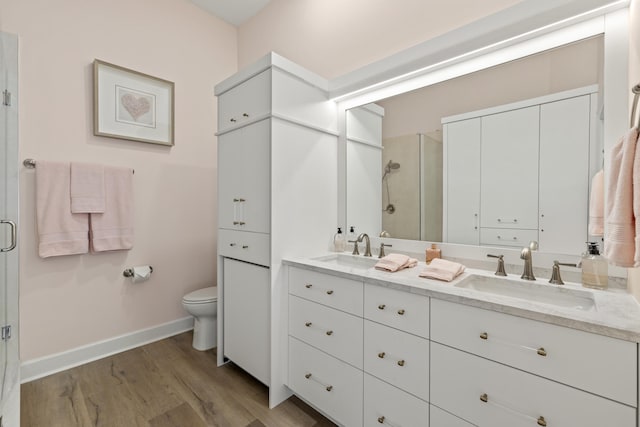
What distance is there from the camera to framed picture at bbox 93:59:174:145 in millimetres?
2273

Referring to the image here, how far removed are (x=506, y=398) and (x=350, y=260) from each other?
3.64 ft

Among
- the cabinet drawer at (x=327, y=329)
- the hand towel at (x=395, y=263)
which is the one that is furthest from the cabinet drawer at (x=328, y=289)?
the hand towel at (x=395, y=263)

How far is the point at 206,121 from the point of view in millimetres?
2924

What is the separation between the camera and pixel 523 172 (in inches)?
56.6

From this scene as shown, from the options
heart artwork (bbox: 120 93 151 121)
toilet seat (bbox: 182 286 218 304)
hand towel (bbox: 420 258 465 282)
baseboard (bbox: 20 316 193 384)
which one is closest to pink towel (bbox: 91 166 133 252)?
heart artwork (bbox: 120 93 151 121)

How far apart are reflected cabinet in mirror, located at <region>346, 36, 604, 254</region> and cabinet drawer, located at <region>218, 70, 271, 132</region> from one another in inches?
27.7

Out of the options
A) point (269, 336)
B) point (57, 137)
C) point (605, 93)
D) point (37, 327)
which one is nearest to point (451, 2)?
point (605, 93)

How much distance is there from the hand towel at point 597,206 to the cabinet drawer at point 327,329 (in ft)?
3.39

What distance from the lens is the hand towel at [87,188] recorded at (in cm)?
213

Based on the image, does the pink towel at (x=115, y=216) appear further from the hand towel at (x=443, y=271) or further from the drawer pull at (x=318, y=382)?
the hand towel at (x=443, y=271)

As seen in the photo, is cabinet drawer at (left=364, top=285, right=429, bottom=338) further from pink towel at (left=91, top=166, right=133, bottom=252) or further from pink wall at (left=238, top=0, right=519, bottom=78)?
pink towel at (left=91, top=166, right=133, bottom=252)

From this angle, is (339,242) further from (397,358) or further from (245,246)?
(397,358)

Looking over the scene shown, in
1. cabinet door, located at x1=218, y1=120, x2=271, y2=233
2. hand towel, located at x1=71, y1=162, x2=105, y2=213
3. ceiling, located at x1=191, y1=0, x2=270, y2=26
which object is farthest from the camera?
ceiling, located at x1=191, y1=0, x2=270, y2=26

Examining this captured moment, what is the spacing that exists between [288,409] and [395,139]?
181cm
